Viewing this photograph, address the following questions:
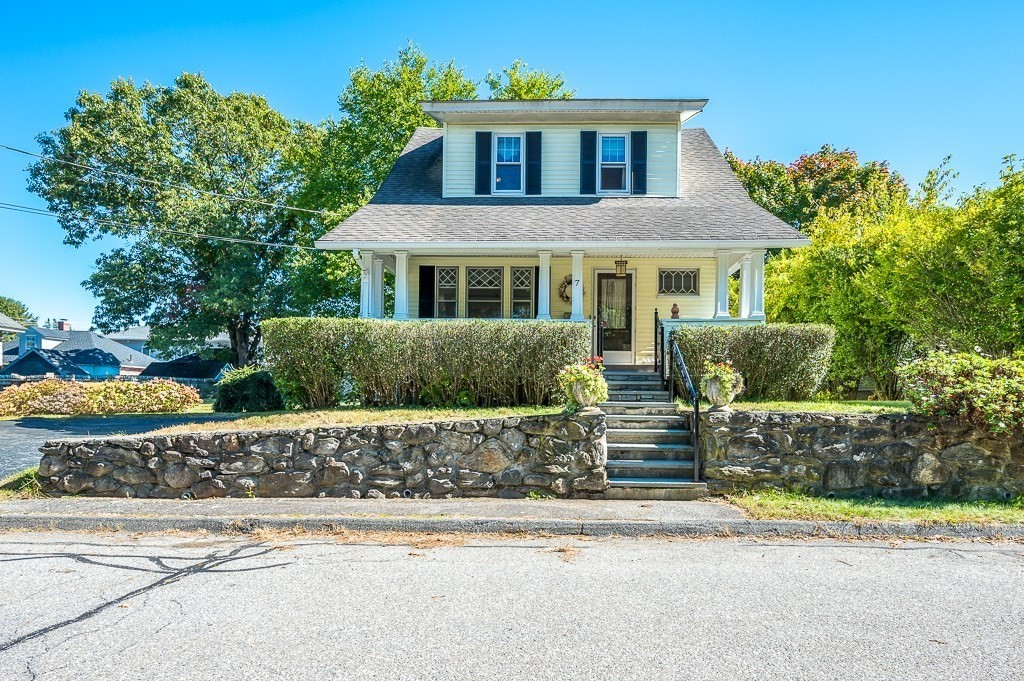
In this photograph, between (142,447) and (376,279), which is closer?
(142,447)

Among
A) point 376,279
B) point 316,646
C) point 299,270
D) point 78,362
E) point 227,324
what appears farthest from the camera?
point 78,362

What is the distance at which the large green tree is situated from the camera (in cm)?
2620

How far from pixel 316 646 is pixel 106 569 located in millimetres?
2620

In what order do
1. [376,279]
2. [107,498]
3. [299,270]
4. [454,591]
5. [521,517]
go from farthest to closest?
[299,270] < [376,279] < [107,498] < [521,517] < [454,591]

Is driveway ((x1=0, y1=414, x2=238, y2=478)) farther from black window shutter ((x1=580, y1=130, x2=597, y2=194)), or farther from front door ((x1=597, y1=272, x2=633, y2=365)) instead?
black window shutter ((x1=580, y1=130, x2=597, y2=194))

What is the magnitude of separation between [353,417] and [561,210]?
24.0ft

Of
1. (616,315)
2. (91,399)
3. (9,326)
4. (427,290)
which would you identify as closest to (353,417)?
(427,290)

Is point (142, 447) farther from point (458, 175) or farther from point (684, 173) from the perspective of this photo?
point (684, 173)

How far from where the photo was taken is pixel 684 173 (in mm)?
15508

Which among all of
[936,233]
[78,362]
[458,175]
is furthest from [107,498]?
[78,362]

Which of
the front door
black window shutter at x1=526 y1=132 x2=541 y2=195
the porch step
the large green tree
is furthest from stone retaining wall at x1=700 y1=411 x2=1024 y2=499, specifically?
the large green tree

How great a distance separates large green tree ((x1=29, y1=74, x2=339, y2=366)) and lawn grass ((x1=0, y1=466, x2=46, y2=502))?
18.2 meters

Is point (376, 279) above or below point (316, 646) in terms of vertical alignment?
above

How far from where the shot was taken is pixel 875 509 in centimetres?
670
